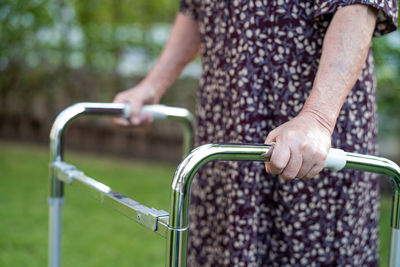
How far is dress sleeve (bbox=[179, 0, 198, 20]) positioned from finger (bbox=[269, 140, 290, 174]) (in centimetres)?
75

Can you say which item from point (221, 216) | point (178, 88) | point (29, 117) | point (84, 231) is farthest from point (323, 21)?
point (29, 117)

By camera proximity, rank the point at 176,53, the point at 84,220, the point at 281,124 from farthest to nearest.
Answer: the point at 84,220 → the point at 176,53 → the point at 281,124

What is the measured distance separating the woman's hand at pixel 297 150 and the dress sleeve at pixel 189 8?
70cm

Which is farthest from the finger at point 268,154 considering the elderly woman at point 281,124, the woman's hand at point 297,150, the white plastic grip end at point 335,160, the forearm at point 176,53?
the forearm at point 176,53

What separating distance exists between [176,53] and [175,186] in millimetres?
804

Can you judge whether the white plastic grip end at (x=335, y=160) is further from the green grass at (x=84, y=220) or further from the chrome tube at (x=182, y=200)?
the green grass at (x=84, y=220)

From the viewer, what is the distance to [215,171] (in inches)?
51.5

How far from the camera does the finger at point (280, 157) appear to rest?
32.0 inches

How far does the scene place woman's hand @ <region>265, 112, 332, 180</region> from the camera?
82 centimetres

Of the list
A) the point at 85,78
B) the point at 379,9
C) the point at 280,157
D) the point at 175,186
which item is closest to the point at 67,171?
the point at 175,186

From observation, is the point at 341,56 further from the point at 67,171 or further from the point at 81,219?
the point at 81,219

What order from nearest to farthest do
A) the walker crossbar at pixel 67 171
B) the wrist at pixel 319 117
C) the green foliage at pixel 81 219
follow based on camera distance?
the wrist at pixel 319 117 < the walker crossbar at pixel 67 171 < the green foliage at pixel 81 219

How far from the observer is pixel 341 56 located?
3.18 ft

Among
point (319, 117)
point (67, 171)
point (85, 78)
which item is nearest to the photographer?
point (319, 117)
